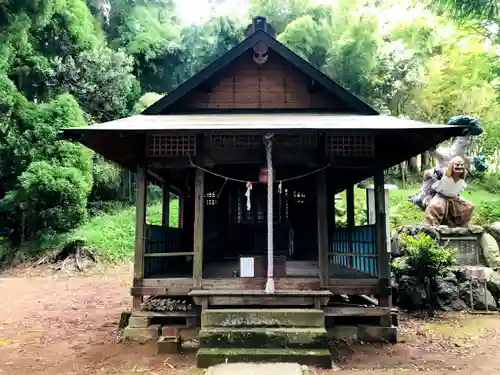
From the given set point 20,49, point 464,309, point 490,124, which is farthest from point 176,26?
point 464,309

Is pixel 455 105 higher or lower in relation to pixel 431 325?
higher

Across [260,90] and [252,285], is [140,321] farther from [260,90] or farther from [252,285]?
[260,90]

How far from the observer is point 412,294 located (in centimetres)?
920

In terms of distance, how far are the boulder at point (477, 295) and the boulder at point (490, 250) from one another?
1260 mm

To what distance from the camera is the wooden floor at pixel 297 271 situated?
741cm

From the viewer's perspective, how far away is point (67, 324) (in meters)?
8.42

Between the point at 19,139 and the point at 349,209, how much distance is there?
1302 cm

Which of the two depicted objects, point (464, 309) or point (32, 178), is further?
point (32, 178)

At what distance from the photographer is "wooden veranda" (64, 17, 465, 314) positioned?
20.9 feet

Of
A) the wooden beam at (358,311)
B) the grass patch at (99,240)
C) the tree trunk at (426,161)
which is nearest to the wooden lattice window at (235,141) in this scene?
the wooden beam at (358,311)

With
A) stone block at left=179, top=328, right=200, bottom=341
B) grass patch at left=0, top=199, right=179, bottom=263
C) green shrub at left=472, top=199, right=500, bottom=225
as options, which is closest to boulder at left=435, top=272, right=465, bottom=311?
stone block at left=179, top=328, right=200, bottom=341

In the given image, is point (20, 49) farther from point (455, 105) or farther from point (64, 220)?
point (455, 105)

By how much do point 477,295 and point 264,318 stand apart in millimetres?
6009

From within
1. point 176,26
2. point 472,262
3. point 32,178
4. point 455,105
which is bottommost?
point 472,262
